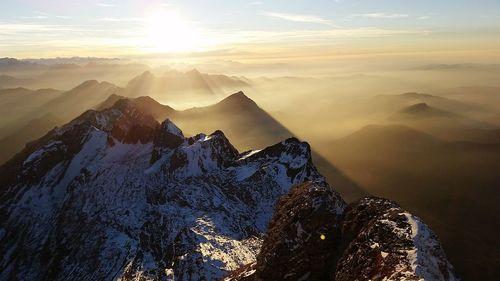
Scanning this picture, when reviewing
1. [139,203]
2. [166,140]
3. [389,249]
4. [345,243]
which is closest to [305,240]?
[345,243]

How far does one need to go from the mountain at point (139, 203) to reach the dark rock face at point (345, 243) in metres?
45.6

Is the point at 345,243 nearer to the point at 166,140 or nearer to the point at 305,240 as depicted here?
the point at 305,240

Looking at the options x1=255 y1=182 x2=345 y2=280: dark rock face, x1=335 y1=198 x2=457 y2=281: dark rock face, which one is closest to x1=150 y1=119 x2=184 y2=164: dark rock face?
x1=255 y1=182 x2=345 y2=280: dark rock face

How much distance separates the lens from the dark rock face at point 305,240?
3534cm

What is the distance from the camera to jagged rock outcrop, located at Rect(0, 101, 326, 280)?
342 feet

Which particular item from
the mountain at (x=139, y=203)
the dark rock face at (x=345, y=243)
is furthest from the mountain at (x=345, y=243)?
the mountain at (x=139, y=203)

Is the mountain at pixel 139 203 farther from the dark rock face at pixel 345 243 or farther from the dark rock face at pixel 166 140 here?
the dark rock face at pixel 345 243

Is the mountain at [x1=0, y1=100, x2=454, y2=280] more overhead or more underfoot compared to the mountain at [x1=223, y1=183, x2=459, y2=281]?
more underfoot

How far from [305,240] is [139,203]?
10621 cm

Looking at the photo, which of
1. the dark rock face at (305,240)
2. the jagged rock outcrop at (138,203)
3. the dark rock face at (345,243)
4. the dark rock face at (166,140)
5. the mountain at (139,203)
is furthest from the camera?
the dark rock face at (166,140)

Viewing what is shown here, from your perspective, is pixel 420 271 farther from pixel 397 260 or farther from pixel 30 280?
pixel 30 280

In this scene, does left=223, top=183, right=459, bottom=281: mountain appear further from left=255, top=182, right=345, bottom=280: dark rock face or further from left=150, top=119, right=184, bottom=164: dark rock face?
left=150, top=119, right=184, bottom=164: dark rock face

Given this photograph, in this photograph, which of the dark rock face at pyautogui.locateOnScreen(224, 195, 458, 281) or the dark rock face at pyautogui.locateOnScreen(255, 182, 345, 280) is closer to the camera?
the dark rock face at pyautogui.locateOnScreen(224, 195, 458, 281)

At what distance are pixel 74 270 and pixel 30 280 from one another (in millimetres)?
16272
